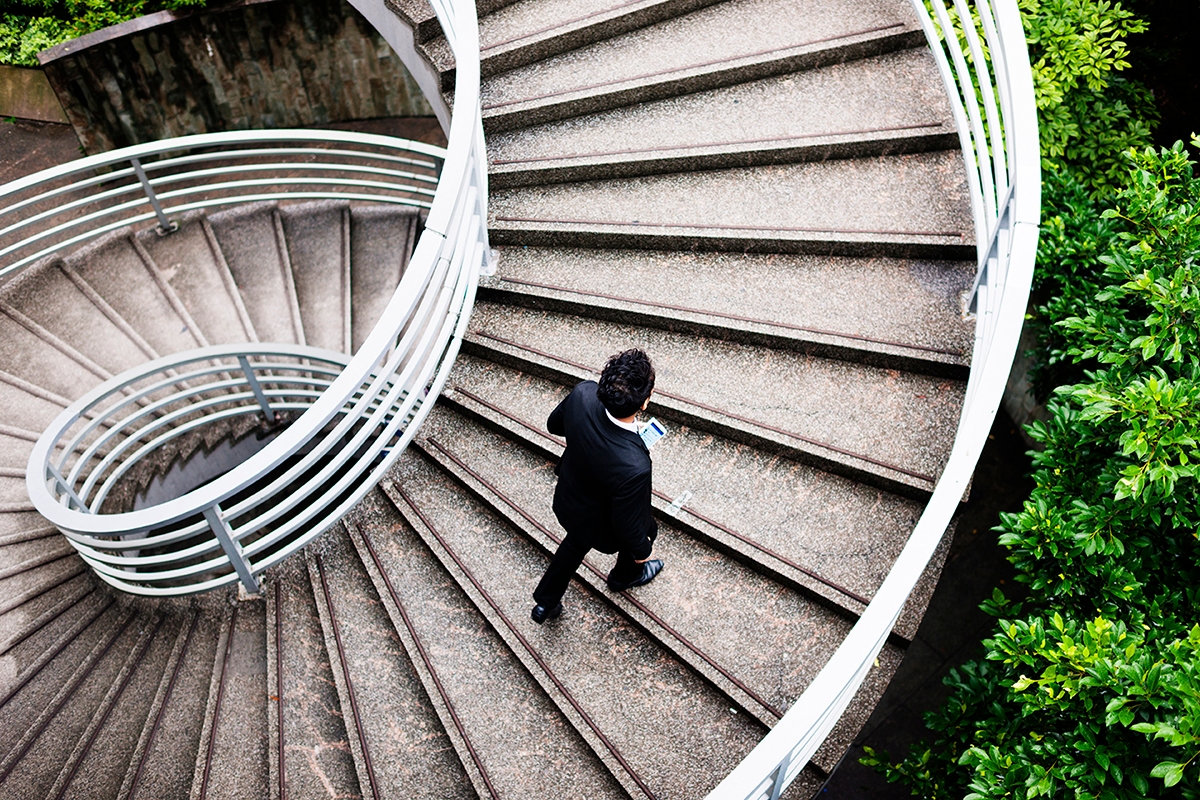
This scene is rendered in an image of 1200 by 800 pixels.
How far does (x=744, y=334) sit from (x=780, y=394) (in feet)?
1.21

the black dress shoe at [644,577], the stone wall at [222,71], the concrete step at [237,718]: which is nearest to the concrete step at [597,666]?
the black dress shoe at [644,577]

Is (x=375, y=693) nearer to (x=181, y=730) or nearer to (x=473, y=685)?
(x=473, y=685)

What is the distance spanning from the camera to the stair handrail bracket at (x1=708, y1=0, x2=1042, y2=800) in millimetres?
2902

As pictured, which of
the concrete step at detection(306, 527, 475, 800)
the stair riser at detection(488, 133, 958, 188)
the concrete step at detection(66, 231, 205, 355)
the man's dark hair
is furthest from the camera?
the concrete step at detection(66, 231, 205, 355)

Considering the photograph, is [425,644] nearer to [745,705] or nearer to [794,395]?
[745,705]

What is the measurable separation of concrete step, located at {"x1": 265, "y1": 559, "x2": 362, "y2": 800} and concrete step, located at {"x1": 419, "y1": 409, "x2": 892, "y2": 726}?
1.16 m

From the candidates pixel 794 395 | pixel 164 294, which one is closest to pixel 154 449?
pixel 164 294

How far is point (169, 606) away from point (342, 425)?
2124 mm

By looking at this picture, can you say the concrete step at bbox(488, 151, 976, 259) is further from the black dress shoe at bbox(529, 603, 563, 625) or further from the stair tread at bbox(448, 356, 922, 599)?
the black dress shoe at bbox(529, 603, 563, 625)

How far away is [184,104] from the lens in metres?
8.37

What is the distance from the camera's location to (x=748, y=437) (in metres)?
4.32

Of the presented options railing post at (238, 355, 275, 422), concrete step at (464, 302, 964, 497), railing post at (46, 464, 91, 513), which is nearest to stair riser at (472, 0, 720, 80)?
concrete step at (464, 302, 964, 497)

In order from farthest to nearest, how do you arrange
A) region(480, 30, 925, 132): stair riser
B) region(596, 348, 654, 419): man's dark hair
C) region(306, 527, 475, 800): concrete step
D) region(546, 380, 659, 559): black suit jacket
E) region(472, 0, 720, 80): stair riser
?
region(472, 0, 720, 80): stair riser < region(480, 30, 925, 132): stair riser < region(306, 527, 475, 800): concrete step < region(546, 380, 659, 559): black suit jacket < region(596, 348, 654, 419): man's dark hair

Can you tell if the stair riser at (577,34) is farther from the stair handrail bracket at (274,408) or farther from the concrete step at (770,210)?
the concrete step at (770,210)
